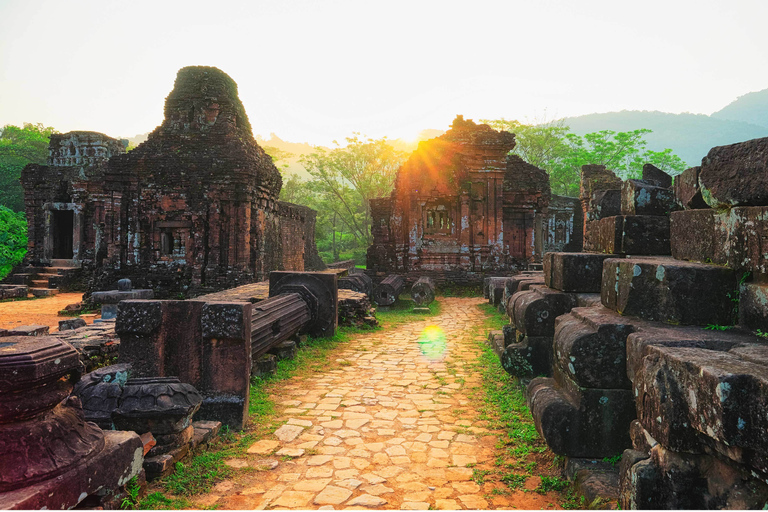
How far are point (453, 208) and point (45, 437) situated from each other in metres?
16.4

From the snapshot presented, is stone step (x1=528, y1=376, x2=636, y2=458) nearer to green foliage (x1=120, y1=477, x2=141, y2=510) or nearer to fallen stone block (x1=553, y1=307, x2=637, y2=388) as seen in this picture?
fallen stone block (x1=553, y1=307, x2=637, y2=388)

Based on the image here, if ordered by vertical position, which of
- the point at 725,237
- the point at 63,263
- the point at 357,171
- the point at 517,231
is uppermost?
the point at 357,171

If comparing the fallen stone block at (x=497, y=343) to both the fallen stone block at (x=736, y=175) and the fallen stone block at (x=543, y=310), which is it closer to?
the fallen stone block at (x=543, y=310)

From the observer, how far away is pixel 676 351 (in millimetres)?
2205

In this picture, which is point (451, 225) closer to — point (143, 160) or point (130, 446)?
point (143, 160)

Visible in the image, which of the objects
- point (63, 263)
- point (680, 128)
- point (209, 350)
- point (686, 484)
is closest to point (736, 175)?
point (686, 484)

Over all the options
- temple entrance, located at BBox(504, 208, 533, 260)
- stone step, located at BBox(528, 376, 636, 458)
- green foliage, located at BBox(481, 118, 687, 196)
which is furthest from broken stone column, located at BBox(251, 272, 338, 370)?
green foliage, located at BBox(481, 118, 687, 196)

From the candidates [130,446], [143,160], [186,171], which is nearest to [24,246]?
[143,160]

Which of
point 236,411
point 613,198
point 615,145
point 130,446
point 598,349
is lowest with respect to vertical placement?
point 236,411

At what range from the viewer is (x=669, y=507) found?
205cm

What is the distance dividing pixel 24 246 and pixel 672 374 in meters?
26.9

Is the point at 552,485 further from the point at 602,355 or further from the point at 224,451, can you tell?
the point at 224,451

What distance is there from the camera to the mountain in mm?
137125

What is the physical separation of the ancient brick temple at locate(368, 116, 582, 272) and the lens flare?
293 inches
